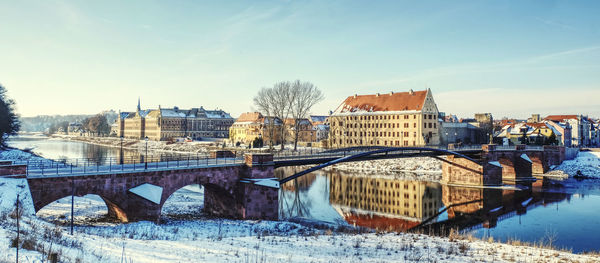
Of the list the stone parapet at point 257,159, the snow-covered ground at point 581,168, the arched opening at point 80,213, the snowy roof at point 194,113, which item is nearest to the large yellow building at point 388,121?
the snow-covered ground at point 581,168

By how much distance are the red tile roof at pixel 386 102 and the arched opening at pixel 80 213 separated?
59.1m

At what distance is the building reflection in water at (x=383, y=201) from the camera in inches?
1208

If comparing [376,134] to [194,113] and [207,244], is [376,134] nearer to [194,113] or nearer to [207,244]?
[207,244]

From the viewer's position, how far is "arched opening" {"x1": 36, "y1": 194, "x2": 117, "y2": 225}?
2338 cm

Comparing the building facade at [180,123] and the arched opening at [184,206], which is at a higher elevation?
the building facade at [180,123]

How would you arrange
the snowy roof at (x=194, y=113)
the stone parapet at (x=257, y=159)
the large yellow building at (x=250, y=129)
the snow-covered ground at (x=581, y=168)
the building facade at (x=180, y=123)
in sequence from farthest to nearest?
1. the snowy roof at (x=194, y=113)
2. the building facade at (x=180, y=123)
3. the large yellow building at (x=250, y=129)
4. the snow-covered ground at (x=581, y=168)
5. the stone parapet at (x=257, y=159)

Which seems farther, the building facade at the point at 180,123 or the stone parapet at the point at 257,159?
the building facade at the point at 180,123

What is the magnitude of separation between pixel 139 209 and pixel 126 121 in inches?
5994

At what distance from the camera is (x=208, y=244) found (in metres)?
15.9

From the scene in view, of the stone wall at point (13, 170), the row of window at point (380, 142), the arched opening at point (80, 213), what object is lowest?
the arched opening at point (80, 213)

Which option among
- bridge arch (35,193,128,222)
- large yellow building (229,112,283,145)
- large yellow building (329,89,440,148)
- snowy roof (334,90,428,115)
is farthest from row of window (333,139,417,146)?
bridge arch (35,193,128,222)

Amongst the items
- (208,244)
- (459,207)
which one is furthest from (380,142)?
(208,244)

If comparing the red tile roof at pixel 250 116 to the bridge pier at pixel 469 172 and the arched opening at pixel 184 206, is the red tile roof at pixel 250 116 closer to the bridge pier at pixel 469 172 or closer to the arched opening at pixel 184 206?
the bridge pier at pixel 469 172

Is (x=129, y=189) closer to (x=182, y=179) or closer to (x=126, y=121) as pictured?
(x=182, y=179)
